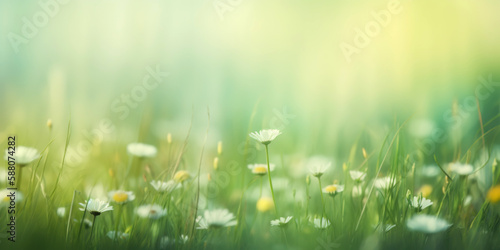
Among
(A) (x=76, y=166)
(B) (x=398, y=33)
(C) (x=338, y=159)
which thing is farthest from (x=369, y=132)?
(A) (x=76, y=166)

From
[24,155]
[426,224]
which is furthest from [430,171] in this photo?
[24,155]

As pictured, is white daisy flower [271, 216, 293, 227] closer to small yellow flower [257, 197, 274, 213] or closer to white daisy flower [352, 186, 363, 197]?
small yellow flower [257, 197, 274, 213]

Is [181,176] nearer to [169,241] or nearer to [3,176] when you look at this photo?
[169,241]

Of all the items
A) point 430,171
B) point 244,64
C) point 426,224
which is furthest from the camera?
point 244,64

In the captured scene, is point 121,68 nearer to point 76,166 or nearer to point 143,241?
point 76,166

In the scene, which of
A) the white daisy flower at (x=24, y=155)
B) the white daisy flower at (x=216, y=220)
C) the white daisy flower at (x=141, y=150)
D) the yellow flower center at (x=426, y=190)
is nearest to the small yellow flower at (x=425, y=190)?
the yellow flower center at (x=426, y=190)

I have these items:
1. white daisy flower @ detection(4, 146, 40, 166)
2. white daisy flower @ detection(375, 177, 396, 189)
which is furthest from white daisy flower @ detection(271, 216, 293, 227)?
white daisy flower @ detection(4, 146, 40, 166)
